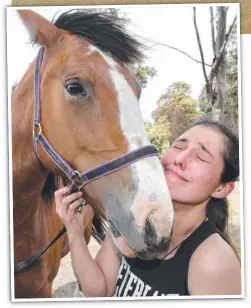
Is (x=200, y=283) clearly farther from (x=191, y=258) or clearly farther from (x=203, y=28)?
(x=203, y=28)

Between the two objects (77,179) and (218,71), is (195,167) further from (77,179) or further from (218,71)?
(77,179)

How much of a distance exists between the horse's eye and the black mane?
169mm

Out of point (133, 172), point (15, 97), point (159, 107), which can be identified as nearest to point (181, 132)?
point (159, 107)

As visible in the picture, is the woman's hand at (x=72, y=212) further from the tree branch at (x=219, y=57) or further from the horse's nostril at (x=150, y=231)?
the tree branch at (x=219, y=57)

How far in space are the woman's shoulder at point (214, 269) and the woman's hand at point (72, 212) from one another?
446 millimetres

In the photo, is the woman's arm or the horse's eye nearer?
the horse's eye

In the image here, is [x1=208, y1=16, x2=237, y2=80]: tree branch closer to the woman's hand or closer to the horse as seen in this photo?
the horse

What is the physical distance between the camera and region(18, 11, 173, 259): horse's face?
1.50m

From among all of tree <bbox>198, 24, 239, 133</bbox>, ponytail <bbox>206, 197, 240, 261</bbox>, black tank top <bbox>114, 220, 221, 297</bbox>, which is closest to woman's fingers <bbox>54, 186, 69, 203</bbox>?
black tank top <bbox>114, 220, 221, 297</bbox>

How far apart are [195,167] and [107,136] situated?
0.46 m

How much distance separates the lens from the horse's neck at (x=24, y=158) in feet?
5.26

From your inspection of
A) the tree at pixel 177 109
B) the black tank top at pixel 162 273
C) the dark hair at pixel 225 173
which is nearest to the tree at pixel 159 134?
the tree at pixel 177 109

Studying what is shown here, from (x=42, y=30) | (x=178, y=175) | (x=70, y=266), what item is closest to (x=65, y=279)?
(x=70, y=266)

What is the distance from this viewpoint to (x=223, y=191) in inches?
71.4
